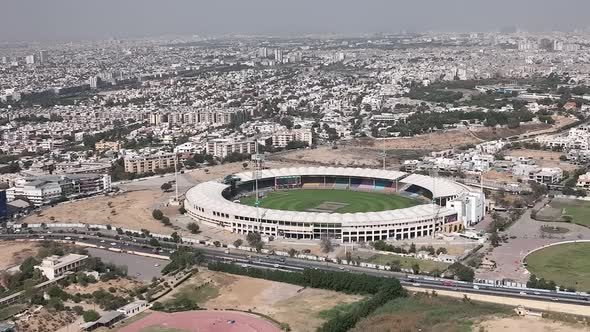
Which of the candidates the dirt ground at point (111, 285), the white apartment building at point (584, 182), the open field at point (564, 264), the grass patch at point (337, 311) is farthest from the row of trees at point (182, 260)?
the white apartment building at point (584, 182)

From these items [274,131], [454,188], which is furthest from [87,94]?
[454,188]

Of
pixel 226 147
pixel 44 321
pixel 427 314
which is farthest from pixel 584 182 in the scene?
pixel 44 321

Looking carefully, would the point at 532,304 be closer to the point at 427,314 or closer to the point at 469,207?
the point at 427,314

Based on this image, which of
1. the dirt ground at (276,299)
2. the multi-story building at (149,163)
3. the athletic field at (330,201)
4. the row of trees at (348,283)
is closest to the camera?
the row of trees at (348,283)

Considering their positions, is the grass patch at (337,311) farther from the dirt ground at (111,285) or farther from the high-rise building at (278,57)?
the high-rise building at (278,57)

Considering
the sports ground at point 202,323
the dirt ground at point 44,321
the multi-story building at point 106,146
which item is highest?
the dirt ground at point 44,321

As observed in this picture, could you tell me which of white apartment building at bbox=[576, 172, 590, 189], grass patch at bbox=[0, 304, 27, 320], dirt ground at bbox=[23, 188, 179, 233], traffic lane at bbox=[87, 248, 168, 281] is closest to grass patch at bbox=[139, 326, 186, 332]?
grass patch at bbox=[0, 304, 27, 320]

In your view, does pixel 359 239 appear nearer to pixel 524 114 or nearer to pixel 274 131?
pixel 274 131
